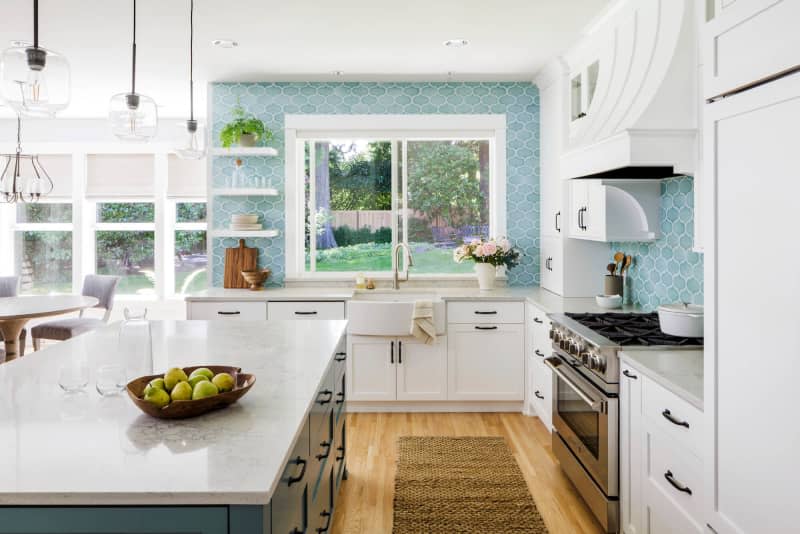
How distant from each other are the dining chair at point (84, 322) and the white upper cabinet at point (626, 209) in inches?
164

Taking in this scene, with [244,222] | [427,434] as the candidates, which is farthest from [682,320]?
[244,222]

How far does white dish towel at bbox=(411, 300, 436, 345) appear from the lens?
414cm

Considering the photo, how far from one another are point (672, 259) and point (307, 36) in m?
2.60

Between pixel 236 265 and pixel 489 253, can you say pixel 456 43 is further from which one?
pixel 236 265

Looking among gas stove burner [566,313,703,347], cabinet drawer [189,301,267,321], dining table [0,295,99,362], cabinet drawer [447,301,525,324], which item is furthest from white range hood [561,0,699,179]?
dining table [0,295,99,362]

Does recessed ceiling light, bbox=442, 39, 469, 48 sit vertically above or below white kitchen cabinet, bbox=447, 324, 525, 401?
above

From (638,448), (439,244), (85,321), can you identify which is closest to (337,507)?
(638,448)

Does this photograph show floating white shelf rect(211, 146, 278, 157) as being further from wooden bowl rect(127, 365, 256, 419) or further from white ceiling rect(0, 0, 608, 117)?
wooden bowl rect(127, 365, 256, 419)

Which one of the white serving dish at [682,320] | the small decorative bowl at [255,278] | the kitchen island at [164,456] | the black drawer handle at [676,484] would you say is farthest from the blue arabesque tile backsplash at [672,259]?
the small decorative bowl at [255,278]

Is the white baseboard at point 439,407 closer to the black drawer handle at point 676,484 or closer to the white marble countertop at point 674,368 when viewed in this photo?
the white marble countertop at point 674,368

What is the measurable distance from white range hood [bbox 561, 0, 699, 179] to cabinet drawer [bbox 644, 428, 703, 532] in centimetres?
113

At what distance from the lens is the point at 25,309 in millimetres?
4410

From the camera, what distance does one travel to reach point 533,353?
4.13m

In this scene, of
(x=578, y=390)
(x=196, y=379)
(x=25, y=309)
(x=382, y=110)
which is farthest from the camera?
(x=382, y=110)
